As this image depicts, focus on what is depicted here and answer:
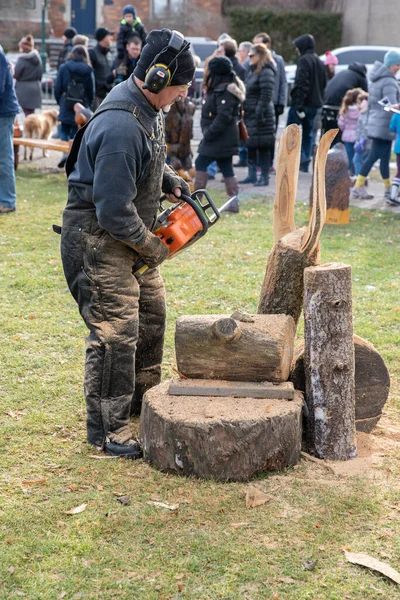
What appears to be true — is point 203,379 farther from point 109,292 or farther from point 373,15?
point 373,15

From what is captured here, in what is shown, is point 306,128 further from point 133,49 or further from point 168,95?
point 168,95

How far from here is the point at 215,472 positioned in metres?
3.73

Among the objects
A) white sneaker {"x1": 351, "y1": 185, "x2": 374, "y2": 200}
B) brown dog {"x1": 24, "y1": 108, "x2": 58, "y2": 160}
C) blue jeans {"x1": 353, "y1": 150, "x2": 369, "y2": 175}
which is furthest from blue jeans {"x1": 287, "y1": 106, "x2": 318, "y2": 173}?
brown dog {"x1": 24, "y1": 108, "x2": 58, "y2": 160}

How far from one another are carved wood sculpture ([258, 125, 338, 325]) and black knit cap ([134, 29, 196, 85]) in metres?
0.81

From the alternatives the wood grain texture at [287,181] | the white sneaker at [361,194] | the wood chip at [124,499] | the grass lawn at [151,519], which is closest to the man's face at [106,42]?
the white sneaker at [361,194]

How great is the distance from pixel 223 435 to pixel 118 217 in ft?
3.75

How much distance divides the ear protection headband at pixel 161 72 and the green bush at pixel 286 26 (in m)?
28.2

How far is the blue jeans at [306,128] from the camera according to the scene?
43.4 feet

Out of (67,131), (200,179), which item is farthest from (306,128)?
(67,131)

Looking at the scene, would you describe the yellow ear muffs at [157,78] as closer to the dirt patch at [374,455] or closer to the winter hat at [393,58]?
the dirt patch at [374,455]

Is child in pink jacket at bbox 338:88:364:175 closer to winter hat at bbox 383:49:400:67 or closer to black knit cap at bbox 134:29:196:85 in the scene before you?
winter hat at bbox 383:49:400:67

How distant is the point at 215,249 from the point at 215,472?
15.8ft

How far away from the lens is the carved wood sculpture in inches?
163

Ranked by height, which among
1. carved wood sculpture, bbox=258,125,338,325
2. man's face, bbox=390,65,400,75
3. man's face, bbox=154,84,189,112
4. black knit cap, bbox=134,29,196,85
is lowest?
carved wood sculpture, bbox=258,125,338,325
